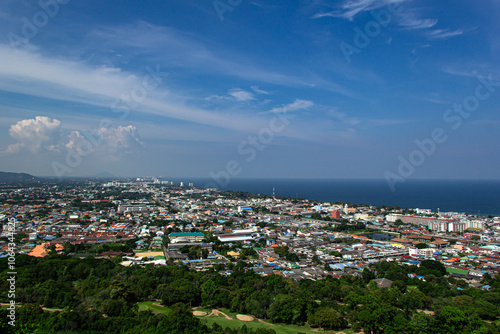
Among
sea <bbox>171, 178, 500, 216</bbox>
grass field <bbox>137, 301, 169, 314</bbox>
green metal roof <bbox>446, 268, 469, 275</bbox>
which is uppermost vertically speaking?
sea <bbox>171, 178, 500, 216</bbox>

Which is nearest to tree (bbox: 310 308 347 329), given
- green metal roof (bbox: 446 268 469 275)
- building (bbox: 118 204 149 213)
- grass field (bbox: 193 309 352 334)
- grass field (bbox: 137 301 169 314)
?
grass field (bbox: 193 309 352 334)

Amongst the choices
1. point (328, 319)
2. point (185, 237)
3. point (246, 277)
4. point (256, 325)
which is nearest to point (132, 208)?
point (185, 237)

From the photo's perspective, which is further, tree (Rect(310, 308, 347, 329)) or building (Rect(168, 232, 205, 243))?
building (Rect(168, 232, 205, 243))

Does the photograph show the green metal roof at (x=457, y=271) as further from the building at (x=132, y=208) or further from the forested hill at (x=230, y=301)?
the building at (x=132, y=208)

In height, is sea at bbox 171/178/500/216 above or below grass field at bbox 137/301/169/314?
above

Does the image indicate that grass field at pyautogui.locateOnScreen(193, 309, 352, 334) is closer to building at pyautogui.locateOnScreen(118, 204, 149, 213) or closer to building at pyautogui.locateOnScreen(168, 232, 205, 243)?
building at pyautogui.locateOnScreen(168, 232, 205, 243)

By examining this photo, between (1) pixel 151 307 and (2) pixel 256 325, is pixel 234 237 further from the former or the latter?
(2) pixel 256 325

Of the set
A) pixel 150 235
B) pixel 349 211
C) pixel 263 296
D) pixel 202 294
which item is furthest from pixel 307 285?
pixel 349 211

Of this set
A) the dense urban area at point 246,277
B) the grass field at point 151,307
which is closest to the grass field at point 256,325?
the dense urban area at point 246,277

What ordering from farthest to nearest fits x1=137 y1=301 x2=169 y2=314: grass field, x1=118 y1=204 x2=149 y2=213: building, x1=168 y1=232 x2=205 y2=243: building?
x1=118 y1=204 x2=149 y2=213: building
x1=168 y1=232 x2=205 y2=243: building
x1=137 y1=301 x2=169 y2=314: grass field
